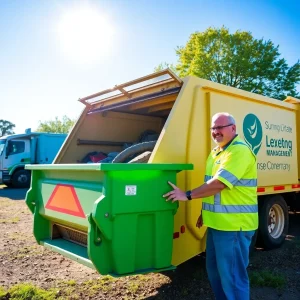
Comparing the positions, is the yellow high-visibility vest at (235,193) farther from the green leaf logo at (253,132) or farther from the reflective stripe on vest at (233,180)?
the green leaf logo at (253,132)

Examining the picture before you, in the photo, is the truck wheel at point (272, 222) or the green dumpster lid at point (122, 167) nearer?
the green dumpster lid at point (122, 167)

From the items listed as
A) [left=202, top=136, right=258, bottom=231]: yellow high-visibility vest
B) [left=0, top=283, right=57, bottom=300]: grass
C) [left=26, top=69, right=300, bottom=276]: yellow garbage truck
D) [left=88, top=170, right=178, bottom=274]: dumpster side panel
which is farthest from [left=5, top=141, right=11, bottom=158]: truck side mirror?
[left=202, top=136, right=258, bottom=231]: yellow high-visibility vest

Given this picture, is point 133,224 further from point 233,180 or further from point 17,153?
point 17,153

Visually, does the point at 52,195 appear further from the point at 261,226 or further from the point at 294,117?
the point at 294,117

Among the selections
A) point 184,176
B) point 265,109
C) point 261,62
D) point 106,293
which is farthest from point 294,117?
point 261,62

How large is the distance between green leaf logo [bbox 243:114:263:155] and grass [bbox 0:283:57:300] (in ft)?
9.27

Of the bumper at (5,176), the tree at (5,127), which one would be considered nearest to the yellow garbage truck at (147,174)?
the bumper at (5,176)

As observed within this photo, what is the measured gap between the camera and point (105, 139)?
16.4ft

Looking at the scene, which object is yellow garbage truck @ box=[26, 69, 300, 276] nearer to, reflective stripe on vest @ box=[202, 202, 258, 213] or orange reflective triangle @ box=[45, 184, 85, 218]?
orange reflective triangle @ box=[45, 184, 85, 218]

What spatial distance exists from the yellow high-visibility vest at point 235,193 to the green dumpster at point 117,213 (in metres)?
0.42

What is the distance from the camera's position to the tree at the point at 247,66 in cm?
1822

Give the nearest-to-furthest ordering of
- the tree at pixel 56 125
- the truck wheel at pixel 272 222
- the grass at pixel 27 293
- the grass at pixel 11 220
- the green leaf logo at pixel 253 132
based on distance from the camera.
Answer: the grass at pixel 27 293
the green leaf logo at pixel 253 132
the truck wheel at pixel 272 222
the grass at pixel 11 220
the tree at pixel 56 125

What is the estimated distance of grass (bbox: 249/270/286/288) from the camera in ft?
11.6

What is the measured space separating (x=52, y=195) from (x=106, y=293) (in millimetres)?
1152
